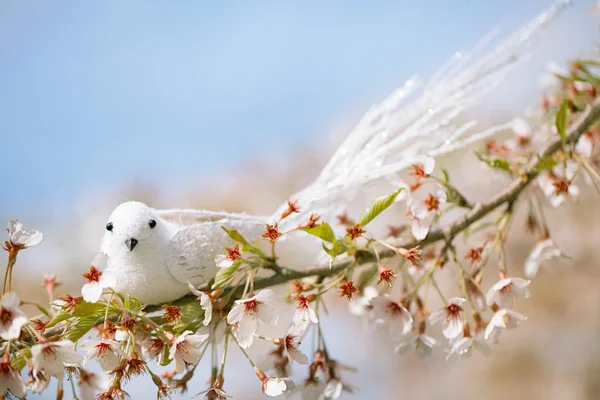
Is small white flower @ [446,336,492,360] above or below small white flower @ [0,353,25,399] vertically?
below

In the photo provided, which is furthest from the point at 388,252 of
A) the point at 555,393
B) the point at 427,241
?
the point at 555,393

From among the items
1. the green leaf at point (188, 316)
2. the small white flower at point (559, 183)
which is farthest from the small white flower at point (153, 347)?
the small white flower at point (559, 183)

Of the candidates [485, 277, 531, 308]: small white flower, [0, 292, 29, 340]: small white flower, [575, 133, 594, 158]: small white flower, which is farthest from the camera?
[575, 133, 594, 158]: small white flower

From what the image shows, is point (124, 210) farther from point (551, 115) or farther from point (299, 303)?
Result: point (551, 115)

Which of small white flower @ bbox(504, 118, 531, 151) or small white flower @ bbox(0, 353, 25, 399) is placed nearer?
small white flower @ bbox(0, 353, 25, 399)

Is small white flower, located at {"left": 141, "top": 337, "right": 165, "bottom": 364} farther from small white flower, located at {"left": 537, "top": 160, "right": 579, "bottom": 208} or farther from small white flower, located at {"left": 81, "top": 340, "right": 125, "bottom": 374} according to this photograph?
small white flower, located at {"left": 537, "top": 160, "right": 579, "bottom": 208}

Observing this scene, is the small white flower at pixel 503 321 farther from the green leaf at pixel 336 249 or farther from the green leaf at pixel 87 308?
the green leaf at pixel 87 308

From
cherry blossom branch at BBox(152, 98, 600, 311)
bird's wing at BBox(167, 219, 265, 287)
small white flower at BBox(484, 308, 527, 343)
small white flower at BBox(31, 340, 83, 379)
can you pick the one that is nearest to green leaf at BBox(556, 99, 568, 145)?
cherry blossom branch at BBox(152, 98, 600, 311)
